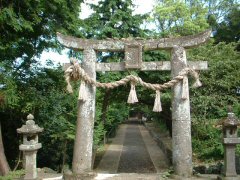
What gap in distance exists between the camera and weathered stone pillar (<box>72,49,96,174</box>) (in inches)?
315

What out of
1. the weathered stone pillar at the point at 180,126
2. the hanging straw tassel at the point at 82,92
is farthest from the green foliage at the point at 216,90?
the hanging straw tassel at the point at 82,92

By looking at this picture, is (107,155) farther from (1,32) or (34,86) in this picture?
(1,32)

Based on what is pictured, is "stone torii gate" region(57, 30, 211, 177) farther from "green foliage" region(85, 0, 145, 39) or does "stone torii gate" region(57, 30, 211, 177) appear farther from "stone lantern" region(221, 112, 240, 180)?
"green foliage" region(85, 0, 145, 39)

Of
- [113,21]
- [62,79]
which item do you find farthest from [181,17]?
[62,79]

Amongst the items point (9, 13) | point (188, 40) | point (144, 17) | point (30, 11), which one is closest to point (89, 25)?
point (144, 17)

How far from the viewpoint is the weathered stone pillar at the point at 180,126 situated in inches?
308

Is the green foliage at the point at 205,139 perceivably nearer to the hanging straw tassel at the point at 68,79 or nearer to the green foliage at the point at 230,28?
the hanging straw tassel at the point at 68,79

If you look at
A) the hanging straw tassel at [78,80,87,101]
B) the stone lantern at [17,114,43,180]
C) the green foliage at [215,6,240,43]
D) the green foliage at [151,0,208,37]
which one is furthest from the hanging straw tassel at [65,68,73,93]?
the green foliage at [215,6,240,43]

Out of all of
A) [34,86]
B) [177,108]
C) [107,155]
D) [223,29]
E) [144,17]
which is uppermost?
[223,29]

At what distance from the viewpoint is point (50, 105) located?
12.8 m

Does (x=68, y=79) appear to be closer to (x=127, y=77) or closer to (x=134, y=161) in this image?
(x=127, y=77)

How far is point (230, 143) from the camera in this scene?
24.8 ft

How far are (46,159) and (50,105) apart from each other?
3024 millimetres

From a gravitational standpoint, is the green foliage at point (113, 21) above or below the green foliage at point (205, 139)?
above
